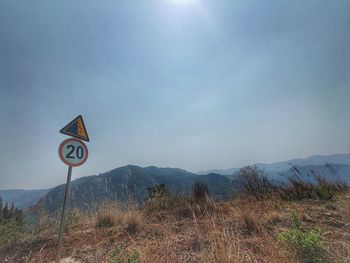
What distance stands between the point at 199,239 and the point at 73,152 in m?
2.66

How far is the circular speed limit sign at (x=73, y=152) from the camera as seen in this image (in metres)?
3.25

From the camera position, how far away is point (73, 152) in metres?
3.36

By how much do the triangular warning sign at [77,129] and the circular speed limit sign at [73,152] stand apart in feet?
0.35

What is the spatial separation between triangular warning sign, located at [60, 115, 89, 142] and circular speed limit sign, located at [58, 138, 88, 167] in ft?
0.35

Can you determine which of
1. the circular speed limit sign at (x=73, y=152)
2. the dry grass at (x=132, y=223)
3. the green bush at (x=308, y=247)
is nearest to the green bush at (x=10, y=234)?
the dry grass at (x=132, y=223)

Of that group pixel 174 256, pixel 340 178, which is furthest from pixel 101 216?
pixel 340 178

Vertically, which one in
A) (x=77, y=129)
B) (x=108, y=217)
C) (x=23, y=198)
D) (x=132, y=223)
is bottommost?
(x=132, y=223)

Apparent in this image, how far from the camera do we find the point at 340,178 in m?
7.50

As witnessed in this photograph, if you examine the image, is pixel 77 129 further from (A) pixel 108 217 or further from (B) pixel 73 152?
(A) pixel 108 217

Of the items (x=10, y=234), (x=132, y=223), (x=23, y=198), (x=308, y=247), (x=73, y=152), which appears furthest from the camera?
(x=23, y=198)

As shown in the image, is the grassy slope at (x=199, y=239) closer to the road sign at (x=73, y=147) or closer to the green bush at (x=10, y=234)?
the green bush at (x=10, y=234)

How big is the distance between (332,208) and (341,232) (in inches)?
77.4

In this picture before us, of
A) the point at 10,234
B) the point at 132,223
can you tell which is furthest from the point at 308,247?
the point at 10,234

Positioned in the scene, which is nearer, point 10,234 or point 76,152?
point 76,152
